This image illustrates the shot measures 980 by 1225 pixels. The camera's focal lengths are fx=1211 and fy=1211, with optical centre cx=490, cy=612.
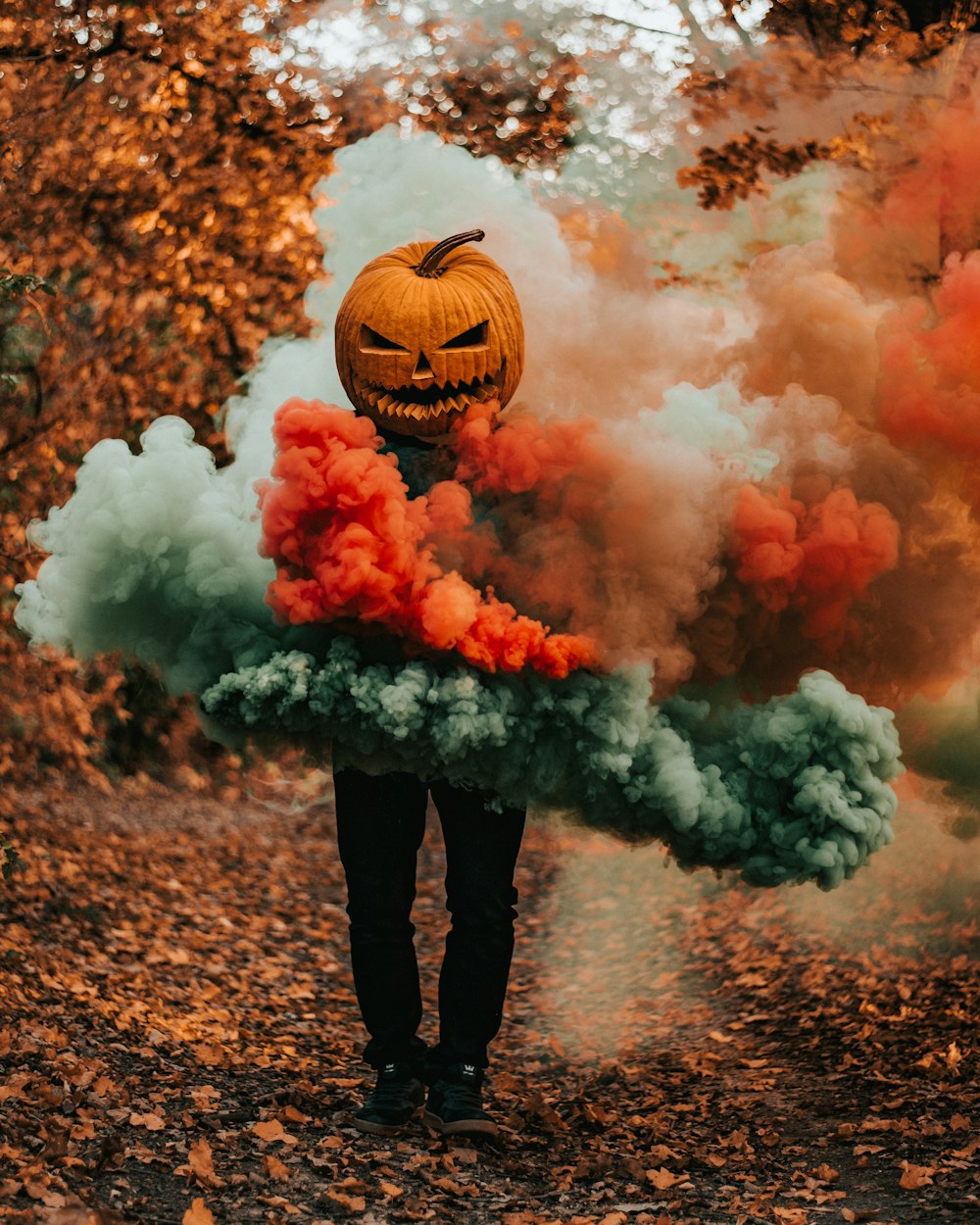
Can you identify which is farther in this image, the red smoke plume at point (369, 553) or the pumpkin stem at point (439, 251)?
the pumpkin stem at point (439, 251)

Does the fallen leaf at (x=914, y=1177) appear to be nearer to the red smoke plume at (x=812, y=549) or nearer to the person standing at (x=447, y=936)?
the person standing at (x=447, y=936)

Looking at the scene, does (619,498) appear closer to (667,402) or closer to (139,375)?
(667,402)

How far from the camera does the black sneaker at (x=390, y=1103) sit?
11.9 feet

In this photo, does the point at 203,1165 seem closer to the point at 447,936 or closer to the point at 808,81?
the point at 447,936

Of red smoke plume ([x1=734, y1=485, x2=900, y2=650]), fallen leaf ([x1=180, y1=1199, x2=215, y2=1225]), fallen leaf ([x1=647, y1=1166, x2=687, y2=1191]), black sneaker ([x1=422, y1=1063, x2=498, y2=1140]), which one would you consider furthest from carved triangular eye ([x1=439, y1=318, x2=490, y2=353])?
fallen leaf ([x1=647, y1=1166, x2=687, y2=1191])

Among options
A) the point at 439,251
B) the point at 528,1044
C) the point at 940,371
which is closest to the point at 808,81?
the point at 940,371

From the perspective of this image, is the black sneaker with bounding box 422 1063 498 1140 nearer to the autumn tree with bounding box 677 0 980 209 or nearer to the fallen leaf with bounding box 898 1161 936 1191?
the fallen leaf with bounding box 898 1161 936 1191

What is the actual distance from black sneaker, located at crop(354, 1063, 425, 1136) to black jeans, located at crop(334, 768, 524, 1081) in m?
0.08

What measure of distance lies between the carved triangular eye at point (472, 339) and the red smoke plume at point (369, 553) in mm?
401

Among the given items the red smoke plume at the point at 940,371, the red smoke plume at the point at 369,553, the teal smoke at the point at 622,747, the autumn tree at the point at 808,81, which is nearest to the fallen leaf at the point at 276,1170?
the teal smoke at the point at 622,747

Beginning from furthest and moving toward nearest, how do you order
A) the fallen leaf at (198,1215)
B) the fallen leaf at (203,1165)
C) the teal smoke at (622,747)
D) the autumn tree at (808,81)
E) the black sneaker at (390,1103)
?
the autumn tree at (808,81) < the black sneaker at (390,1103) < the fallen leaf at (203,1165) < the teal smoke at (622,747) < the fallen leaf at (198,1215)

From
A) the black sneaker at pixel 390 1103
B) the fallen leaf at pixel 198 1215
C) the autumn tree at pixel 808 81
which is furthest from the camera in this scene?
the autumn tree at pixel 808 81

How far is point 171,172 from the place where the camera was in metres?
7.44

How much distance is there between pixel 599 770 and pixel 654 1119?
1671 mm
